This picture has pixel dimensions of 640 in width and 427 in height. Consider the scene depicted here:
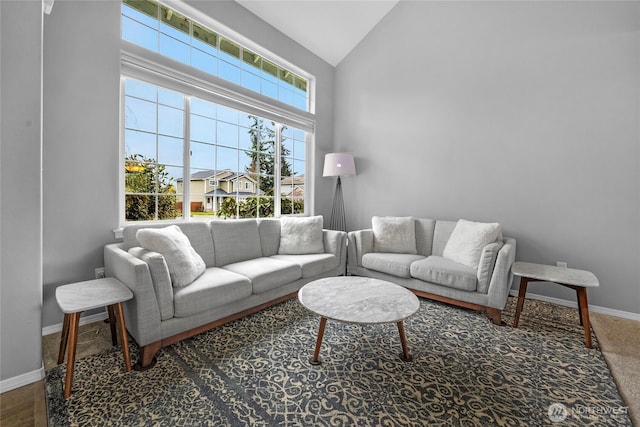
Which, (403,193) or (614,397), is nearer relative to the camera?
(614,397)

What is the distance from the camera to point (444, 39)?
353 centimetres

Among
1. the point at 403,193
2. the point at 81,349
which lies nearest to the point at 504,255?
the point at 403,193

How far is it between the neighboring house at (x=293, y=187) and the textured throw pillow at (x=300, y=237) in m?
0.80

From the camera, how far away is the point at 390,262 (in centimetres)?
305

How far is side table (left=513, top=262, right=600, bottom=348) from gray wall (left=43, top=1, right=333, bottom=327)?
140 inches

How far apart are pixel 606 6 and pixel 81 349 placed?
17.5ft

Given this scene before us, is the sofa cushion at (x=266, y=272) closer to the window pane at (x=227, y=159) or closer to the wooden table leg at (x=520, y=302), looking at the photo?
the window pane at (x=227, y=159)

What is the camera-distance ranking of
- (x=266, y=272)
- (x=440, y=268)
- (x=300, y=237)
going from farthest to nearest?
(x=300, y=237), (x=440, y=268), (x=266, y=272)

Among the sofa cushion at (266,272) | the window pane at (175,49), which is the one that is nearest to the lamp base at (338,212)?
the sofa cushion at (266,272)

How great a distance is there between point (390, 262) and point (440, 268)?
0.53 m

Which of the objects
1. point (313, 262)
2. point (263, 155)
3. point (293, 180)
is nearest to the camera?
point (313, 262)

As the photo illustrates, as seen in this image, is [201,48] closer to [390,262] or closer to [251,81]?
[251,81]

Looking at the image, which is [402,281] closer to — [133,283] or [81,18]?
[133,283]

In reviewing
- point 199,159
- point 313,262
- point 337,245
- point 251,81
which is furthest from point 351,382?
point 251,81
